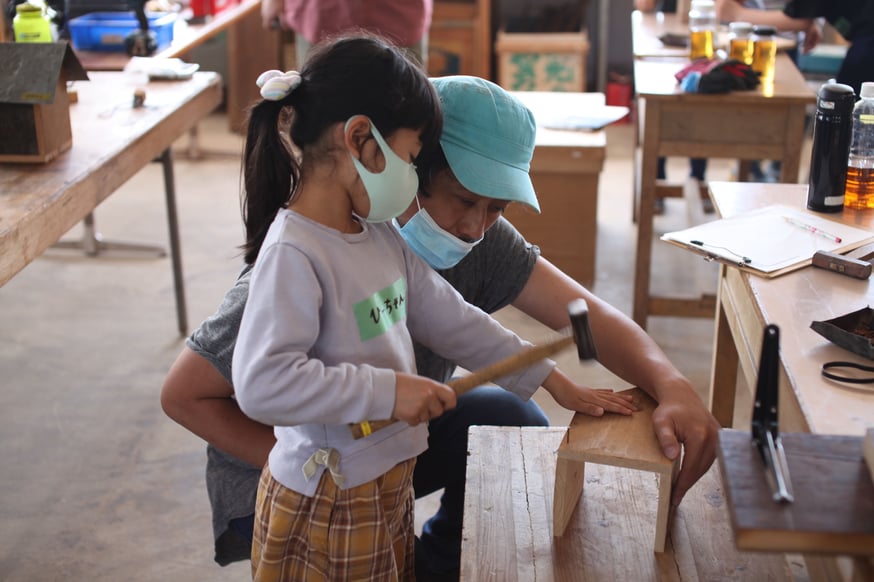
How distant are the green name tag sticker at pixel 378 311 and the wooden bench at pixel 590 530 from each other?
323 millimetres

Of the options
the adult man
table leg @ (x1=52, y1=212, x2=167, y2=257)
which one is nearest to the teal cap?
the adult man

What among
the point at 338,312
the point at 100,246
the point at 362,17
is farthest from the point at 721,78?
the point at 100,246

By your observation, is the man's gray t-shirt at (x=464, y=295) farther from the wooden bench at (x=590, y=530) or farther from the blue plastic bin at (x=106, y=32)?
the blue plastic bin at (x=106, y=32)

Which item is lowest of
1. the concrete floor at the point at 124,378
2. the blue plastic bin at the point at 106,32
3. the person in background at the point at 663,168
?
the concrete floor at the point at 124,378

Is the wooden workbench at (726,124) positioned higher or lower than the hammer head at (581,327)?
lower

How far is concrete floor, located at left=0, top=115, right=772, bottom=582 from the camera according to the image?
234 cm

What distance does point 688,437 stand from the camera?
1432 millimetres

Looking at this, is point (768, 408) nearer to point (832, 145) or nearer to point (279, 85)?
point (279, 85)

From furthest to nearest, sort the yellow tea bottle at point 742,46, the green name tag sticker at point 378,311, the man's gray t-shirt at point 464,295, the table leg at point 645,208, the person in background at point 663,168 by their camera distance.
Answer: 1. the person in background at point 663,168
2. the yellow tea bottle at point 742,46
3. the table leg at point 645,208
4. the man's gray t-shirt at point 464,295
5. the green name tag sticker at point 378,311

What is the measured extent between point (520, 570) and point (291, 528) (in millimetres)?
303

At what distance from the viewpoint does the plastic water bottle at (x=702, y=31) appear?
3.55 m

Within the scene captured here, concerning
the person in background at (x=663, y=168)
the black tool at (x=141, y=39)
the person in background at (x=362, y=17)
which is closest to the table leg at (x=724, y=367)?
the person in background at (x=362, y=17)

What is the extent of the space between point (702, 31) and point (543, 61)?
7.07ft

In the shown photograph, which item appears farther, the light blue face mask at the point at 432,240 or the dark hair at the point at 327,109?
the light blue face mask at the point at 432,240
